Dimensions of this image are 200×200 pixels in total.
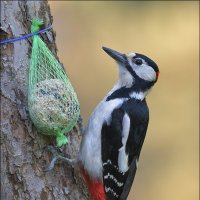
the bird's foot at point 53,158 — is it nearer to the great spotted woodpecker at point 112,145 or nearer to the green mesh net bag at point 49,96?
the green mesh net bag at point 49,96

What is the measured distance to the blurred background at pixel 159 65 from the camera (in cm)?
695

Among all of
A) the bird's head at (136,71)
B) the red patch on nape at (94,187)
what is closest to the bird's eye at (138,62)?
the bird's head at (136,71)

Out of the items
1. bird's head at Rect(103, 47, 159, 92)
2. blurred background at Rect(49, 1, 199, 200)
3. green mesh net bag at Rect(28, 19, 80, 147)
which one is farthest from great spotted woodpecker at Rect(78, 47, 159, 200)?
blurred background at Rect(49, 1, 199, 200)

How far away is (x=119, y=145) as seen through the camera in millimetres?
3643

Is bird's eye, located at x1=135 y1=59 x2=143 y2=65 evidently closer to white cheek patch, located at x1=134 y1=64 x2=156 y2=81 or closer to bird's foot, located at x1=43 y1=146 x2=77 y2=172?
white cheek patch, located at x1=134 y1=64 x2=156 y2=81

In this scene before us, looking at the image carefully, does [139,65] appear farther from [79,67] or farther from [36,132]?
[79,67]

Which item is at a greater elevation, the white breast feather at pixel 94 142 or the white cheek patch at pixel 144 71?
the white cheek patch at pixel 144 71

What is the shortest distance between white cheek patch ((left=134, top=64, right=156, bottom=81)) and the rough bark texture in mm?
797

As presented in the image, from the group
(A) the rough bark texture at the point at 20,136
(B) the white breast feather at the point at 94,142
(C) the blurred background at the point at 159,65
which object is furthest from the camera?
(C) the blurred background at the point at 159,65

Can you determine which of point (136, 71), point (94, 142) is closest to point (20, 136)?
point (94, 142)

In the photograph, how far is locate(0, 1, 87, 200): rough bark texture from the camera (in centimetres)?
319

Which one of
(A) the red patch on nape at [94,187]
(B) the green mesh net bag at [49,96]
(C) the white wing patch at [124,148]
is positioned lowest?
(A) the red patch on nape at [94,187]

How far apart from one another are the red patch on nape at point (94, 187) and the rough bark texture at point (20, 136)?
0.23 m

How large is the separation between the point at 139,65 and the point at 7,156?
3.66ft
